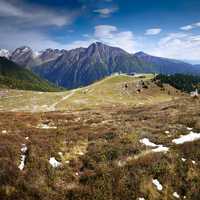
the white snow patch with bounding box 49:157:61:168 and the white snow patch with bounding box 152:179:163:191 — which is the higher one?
the white snow patch with bounding box 49:157:61:168

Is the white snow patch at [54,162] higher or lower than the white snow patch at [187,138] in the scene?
lower

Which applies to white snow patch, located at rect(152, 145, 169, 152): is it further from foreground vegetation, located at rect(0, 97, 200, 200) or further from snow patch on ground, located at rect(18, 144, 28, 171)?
snow patch on ground, located at rect(18, 144, 28, 171)

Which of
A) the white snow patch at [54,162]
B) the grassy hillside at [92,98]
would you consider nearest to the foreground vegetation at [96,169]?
the white snow patch at [54,162]

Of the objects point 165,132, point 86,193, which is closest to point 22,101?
point 165,132

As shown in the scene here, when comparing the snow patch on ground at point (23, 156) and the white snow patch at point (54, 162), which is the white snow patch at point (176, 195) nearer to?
the white snow patch at point (54, 162)

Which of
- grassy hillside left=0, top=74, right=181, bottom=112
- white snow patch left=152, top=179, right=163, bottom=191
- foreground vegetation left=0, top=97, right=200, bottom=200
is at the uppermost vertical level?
foreground vegetation left=0, top=97, right=200, bottom=200

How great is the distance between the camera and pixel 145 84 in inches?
5399

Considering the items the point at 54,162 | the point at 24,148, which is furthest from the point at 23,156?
the point at 54,162

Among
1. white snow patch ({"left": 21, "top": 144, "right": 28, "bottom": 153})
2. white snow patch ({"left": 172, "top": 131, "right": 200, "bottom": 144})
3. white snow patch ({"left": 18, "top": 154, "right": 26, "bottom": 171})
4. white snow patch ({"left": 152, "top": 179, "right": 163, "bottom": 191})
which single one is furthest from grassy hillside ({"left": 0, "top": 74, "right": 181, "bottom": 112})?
white snow patch ({"left": 152, "top": 179, "right": 163, "bottom": 191})

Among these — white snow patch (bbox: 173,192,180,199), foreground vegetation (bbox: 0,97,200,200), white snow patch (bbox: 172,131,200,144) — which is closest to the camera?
foreground vegetation (bbox: 0,97,200,200)

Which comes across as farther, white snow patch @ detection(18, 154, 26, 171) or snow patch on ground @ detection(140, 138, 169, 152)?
snow patch on ground @ detection(140, 138, 169, 152)

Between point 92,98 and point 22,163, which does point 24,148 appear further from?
point 92,98

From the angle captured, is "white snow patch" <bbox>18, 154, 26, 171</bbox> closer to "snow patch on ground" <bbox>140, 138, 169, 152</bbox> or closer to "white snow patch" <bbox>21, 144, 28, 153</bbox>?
"white snow patch" <bbox>21, 144, 28, 153</bbox>

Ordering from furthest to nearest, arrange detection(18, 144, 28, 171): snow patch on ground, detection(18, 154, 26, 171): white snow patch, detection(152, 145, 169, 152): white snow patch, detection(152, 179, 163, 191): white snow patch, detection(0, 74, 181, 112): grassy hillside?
1. detection(0, 74, 181, 112): grassy hillside
2. detection(152, 145, 169, 152): white snow patch
3. detection(18, 144, 28, 171): snow patch on ground
4. detection(18, 154, 26, 171): white snow patch
5. detection(152, 179, 163, 191): white snow patch
